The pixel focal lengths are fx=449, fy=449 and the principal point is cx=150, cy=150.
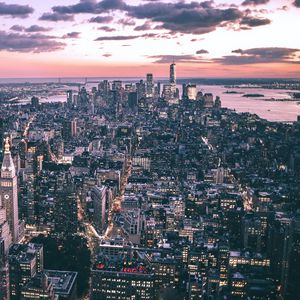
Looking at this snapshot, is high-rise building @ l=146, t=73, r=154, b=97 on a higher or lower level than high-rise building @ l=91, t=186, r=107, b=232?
higher

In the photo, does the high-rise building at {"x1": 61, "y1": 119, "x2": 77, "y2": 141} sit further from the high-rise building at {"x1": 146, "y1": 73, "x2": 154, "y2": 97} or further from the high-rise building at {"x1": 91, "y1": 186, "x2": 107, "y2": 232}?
the high-rise building at {"x1": 146, "y1": 73, "x2": 154, "y2": 97}

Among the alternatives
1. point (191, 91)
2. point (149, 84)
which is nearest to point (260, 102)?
point (191, 91)

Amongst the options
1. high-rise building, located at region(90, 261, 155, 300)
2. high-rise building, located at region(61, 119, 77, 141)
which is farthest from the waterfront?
high-rise building, located at region(61, 119, 77, 141)

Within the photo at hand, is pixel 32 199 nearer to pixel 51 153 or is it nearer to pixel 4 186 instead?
pixel 4 186

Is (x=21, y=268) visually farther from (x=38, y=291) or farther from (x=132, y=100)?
(x=132, y=100)

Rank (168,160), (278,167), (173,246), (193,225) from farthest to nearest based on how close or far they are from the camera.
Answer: (168,160)
(278,167)
(193,225)
(173,246)

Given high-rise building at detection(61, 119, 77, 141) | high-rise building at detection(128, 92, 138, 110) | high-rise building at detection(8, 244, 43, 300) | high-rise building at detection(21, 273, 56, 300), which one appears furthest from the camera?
high-rise building at detection(128, 92, 138, 110)

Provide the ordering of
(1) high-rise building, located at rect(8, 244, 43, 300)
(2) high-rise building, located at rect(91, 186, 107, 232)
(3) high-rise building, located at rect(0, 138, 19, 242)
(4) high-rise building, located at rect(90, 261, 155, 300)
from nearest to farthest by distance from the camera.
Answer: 1. (4) high-rise building, located at rect(90, 261, 155, 300)
2. (1) high-rise building, located at rect(8, 244, 43, 300)
3. (3) high-rise building, located at rect(0, 138, 19, 242)
4. (2) high-rise building, located at rect(91, 186, 107, 232)

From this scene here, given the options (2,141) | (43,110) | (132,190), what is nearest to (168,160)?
(132,190)

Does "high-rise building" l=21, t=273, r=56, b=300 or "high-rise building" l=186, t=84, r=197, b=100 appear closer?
"high-rise building" l=21, t=273, r=56, b=300

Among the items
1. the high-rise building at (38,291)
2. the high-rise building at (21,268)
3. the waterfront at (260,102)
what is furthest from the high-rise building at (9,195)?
the waterfront at (260,102)

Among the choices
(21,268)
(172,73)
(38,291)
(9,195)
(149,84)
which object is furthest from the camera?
(149,84)
